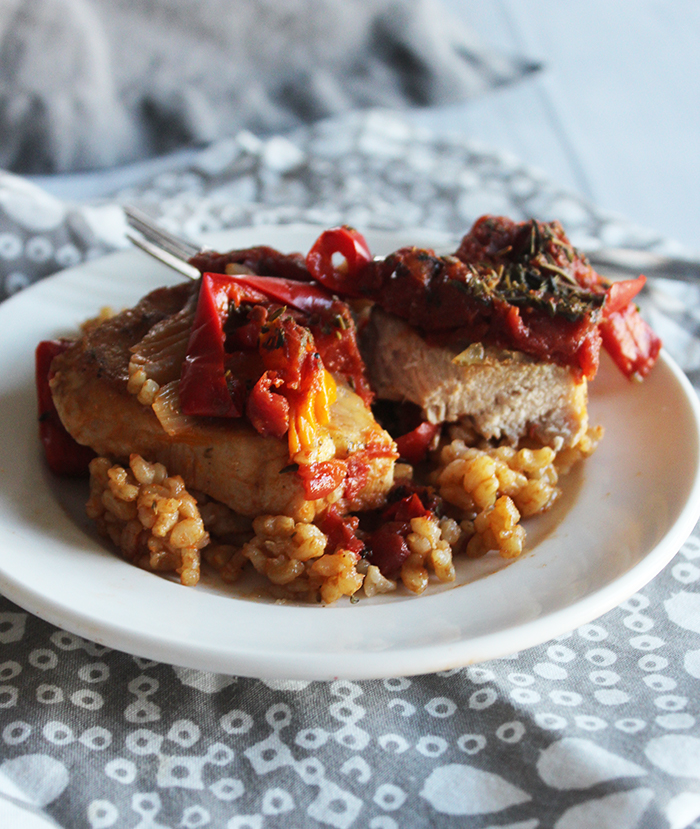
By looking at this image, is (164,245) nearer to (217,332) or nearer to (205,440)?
(217,332)

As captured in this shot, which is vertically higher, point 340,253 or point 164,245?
point 340,253

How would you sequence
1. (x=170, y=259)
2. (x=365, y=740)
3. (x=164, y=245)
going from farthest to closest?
(x=164, y=245)
(x=170, y=259)
(x=365, y=740)

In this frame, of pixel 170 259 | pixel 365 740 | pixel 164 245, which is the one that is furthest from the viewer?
pixel 164 245

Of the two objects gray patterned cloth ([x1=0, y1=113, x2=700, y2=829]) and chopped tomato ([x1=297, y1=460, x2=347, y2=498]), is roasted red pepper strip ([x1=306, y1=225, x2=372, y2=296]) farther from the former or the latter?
gray patterned cloth ([x1=0, y1=113, x2=700, y2=829])

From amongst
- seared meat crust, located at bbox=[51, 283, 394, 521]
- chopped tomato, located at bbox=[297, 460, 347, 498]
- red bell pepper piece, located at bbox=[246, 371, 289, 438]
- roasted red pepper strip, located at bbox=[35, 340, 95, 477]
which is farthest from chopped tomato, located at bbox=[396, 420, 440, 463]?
roasted red pepper strip, located at bbox=[35, 340, 95, 477]

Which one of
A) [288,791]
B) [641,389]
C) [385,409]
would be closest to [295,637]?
[288,791]

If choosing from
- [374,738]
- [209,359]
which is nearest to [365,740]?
[374,738]

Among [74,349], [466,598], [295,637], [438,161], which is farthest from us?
[438,161]

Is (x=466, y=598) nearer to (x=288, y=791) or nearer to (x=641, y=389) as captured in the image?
(x=288, y=791)
